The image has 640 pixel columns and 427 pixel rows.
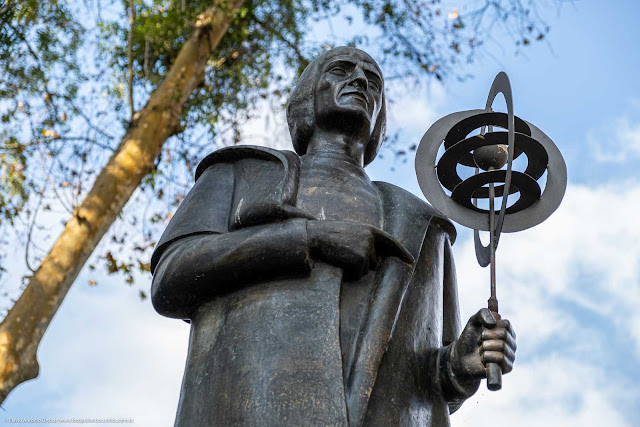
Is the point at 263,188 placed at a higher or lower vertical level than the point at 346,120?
lower

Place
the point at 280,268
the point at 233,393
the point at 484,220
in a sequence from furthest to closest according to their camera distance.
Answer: the point at 484,220 < the point at 280,268 < the point at 233,393

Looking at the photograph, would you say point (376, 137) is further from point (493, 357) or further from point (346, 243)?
point (493, 357)

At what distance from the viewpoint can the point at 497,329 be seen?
157 inches

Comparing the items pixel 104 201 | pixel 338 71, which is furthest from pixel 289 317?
pixel 104 201

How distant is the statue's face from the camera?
5.07 meters

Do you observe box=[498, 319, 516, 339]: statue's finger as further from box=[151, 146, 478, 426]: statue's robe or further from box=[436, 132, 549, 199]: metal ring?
box=[436, 132, 549, 199]: metal ring

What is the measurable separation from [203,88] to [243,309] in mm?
9852

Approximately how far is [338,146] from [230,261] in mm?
1206

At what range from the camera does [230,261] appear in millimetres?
4094

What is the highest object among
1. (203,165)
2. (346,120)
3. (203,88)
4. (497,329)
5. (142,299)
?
(203,88)

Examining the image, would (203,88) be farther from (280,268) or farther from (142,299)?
(280,268)

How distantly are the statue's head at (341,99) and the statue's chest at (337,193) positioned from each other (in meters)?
0.29

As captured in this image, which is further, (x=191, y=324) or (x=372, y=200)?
(x=372, y=200)

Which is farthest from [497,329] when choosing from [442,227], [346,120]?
[346,120]
